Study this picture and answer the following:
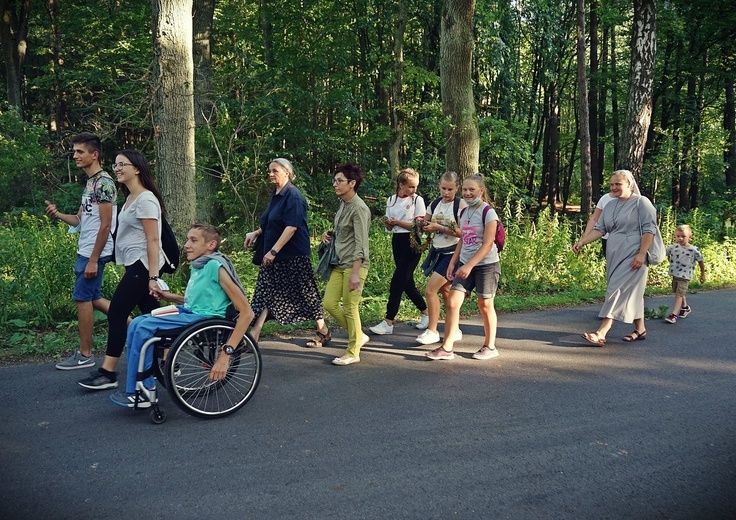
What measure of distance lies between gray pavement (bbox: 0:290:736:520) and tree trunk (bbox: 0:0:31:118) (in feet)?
69.0

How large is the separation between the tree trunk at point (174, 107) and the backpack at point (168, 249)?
11.3 feet

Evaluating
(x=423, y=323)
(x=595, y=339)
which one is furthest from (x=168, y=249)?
(x=595, y=339)

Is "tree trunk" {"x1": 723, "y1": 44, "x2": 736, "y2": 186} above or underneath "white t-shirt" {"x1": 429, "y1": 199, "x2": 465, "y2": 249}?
above

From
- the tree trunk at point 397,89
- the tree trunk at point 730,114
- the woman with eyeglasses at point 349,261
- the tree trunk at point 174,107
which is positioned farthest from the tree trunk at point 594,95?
the woman with eyeglasses at point 349,261

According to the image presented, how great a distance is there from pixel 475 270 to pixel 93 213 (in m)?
3.94

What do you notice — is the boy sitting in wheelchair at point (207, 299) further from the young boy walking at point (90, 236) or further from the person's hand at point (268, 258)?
the person's hand at point (268, 258)

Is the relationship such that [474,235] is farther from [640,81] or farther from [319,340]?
[640,81]

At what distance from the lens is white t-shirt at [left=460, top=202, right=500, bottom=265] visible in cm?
656

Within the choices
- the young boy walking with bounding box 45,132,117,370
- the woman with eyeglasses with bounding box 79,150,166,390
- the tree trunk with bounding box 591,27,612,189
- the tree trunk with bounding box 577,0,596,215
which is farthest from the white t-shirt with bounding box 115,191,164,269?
the tree trunk with bounding box 591,27,612,189

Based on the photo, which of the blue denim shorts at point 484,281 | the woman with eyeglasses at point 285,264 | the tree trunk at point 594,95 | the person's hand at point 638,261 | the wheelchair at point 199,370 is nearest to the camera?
the wheelchair at point 199,370

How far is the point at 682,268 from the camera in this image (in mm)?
9125

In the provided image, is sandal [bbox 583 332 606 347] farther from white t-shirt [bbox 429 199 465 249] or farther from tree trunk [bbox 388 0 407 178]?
tree trunk [bbox 388 0 407 178]

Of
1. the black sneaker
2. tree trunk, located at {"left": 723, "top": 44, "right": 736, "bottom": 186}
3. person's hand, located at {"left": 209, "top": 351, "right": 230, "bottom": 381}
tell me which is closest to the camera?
person's hand, located at {"left": 209, "top": 351, "right": 230, "bottom": 381}

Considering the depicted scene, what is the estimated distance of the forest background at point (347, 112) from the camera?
899cm
